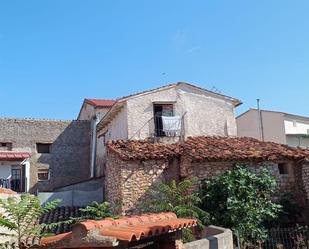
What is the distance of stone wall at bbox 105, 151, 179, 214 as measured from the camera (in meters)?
16.1

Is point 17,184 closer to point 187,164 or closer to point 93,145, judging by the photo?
point 93,145

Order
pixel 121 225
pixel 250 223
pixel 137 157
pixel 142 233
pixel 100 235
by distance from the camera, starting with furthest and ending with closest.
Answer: pixel 137 157
pixel 250 223
pixel 121 225
pixel 142 233
pixel 100 235

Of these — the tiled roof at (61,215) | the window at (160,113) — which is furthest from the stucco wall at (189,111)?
the tiled roof at (61,215)

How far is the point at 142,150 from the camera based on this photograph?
16.8 m

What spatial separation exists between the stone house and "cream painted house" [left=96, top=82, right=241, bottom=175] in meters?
1.90

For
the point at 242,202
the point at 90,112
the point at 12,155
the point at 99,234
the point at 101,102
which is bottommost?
the point at 242,202

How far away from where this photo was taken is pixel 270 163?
17234 mm

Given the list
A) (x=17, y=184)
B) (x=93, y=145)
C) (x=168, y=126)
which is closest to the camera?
(x=168, y=126)

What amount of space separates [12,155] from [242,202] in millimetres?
17003

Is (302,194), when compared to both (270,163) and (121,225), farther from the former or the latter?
(121,225)

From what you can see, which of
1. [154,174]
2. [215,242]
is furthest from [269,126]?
[215,242]

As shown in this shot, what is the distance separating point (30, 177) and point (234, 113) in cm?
1548

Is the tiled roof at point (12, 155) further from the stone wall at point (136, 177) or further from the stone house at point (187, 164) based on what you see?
the stone wall at point (136, 177)

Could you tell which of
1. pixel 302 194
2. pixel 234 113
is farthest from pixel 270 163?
pixel 234 113
